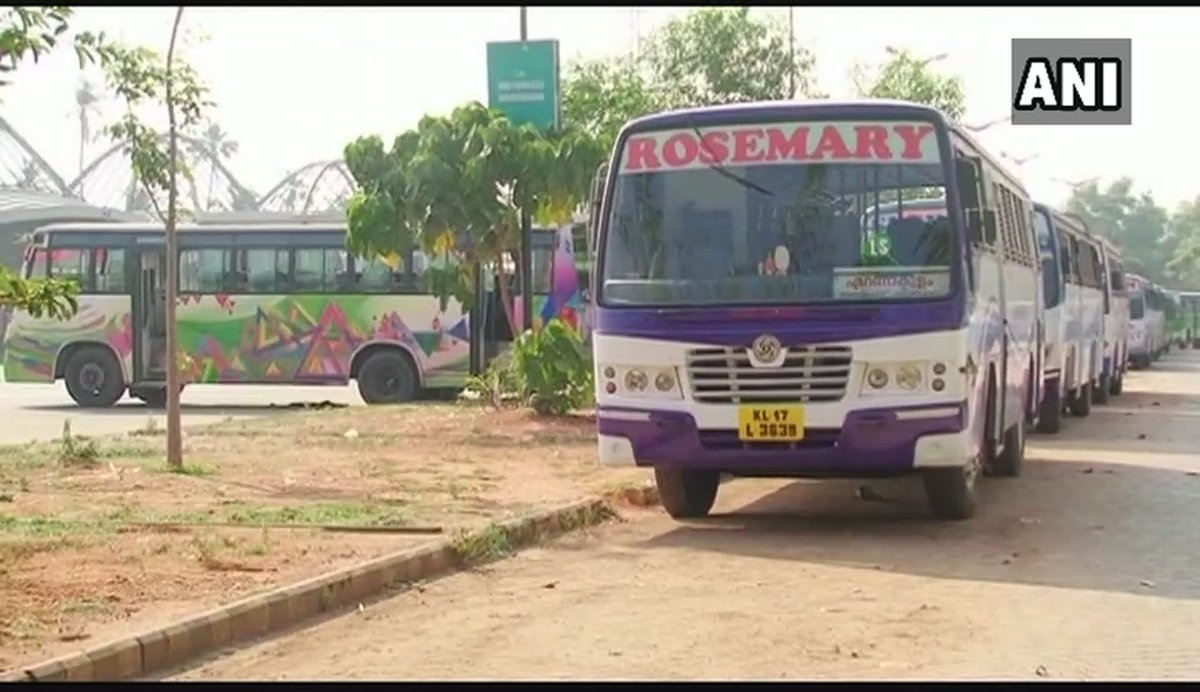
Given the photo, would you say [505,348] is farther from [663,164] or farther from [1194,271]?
[1194,271]

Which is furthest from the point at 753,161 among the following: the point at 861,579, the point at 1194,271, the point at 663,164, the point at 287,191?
the point at 1194,271

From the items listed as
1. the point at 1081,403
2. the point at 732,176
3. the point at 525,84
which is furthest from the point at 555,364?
the point at 1081,403

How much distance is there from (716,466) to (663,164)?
83.9 inches

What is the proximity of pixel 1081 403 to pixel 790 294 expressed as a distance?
15932mm

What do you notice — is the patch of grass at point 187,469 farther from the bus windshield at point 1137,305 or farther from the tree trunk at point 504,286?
the bus windshield at point 1137,305

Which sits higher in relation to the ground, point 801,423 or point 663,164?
point 663,164

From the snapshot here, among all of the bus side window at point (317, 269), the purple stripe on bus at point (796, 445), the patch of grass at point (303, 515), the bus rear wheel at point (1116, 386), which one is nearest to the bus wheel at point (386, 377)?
the bus side window at point (317, 269)

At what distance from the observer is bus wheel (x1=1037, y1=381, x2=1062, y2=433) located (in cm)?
2110

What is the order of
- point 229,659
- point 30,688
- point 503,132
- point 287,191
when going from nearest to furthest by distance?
1. point 30,688
2. point 229,659
3. point 503,132
4. point 287,191

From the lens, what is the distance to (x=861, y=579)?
942 centimetres

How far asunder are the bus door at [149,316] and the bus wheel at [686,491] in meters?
16.6

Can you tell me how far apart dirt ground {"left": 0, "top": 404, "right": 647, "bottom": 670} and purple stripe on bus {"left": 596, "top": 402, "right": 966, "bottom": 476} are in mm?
1152

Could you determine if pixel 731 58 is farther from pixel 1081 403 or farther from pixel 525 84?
pixel 525 84

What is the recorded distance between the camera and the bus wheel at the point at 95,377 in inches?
1085
